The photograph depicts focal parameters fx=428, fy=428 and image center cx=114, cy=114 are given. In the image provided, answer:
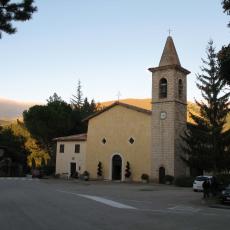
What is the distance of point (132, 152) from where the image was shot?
50250mm

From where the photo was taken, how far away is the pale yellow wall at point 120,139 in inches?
1934

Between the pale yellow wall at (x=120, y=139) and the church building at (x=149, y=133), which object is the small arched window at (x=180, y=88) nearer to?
the church building at (x=149, y=133)

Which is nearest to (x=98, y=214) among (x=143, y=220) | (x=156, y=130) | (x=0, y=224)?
(x=143, y=220)

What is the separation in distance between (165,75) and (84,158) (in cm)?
1617

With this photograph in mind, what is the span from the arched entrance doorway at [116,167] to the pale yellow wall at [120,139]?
1.73 feet

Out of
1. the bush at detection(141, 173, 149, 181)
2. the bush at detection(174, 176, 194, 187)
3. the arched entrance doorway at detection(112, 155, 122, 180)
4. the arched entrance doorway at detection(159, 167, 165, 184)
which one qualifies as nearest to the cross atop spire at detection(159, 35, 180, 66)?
the arched entrance doorway at detection(159, 167, 165, 184)

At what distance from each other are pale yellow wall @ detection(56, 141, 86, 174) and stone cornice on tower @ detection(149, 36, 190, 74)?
15303 mm

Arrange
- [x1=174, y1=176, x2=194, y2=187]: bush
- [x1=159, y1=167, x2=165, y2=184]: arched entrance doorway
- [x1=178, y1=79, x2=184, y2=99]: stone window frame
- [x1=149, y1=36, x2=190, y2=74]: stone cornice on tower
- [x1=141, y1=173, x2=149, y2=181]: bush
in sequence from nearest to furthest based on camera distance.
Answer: [x1=174, y1=176, x2=194, y2=187]: bush, [x1=159, y1=167, x2=165, y2=184]: arched entrance doorway, [x1=141, y1=173, x2=149, y2=181]: bush, [x1=149, y1=36, x2=190, y2=74]: stone cornice on tower, [x1=178, y1=79, x2=184, y2=99]: stone window frame

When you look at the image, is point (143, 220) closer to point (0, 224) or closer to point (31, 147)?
point (0, 224)

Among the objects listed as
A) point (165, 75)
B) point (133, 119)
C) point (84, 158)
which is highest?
point (165, 75)

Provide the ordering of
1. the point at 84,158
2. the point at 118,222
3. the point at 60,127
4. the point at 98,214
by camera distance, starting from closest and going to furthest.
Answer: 1. the point at 118,222
2. the point at 98,214
3. the point at 84,158
4. the point at 60,127

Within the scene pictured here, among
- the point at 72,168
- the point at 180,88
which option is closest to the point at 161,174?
the point at 180,88

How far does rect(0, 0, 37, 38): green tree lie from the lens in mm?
13016

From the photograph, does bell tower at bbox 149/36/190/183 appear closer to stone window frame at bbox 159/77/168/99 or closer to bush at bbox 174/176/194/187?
stone window frame at bbox 159/77/168/99
